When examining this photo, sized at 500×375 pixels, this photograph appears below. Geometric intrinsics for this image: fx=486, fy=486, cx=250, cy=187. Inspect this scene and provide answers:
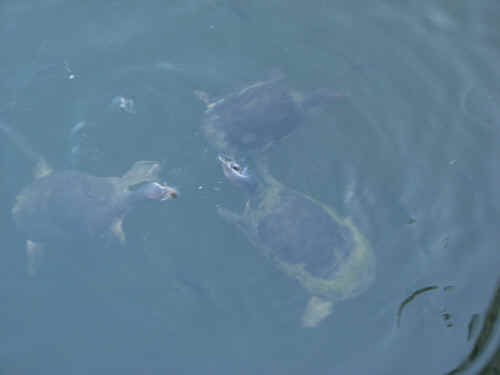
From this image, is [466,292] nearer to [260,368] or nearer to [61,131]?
[260,368]

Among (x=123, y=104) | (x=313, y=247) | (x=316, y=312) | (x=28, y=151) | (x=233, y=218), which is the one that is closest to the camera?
(x=313, y=247)

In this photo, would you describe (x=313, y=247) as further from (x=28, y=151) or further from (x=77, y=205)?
(x=28, y=151)

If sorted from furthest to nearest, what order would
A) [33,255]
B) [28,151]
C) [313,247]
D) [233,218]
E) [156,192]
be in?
[28,151], [33,255], [233,218], [156,192], [313,247]

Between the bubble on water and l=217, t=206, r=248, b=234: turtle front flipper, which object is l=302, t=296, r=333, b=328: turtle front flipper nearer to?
l=217, t=206, r=248, b=234: turtle front flipper

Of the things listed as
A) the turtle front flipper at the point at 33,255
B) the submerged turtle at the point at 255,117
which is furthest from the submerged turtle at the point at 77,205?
the submerged turtle at the point at 255,117

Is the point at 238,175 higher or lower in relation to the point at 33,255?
higher

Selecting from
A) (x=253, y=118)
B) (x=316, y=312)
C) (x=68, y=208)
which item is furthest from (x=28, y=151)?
(x=316, y=312)

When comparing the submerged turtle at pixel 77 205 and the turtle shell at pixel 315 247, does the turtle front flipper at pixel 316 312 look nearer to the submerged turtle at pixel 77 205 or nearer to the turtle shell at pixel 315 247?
the turtle shell at pixel 315 247
